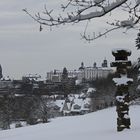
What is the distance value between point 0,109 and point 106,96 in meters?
14.2

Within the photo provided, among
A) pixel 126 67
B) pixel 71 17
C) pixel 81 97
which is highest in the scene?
pixel 71 17

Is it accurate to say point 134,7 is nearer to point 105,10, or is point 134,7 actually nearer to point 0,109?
point 105,10

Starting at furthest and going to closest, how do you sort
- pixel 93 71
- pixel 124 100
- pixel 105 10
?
pixel 93 71 < pixel 124 100 < pixel 105 10

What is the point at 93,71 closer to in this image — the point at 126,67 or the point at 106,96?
the point at 106,96

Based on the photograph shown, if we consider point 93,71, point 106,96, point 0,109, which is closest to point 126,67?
point 106,96

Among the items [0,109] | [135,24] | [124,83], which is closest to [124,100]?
[124,83]

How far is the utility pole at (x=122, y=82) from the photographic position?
10.0 meters

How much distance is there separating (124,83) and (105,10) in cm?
332

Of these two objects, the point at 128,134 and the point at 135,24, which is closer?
the point at 135,24

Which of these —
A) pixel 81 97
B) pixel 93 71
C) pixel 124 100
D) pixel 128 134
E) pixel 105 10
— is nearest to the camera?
pixel 105 10

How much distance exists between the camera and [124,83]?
10.1 m

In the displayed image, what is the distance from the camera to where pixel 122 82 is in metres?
10.1

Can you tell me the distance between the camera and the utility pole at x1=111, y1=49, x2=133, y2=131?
1004cm

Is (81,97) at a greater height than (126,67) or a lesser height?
lesser
